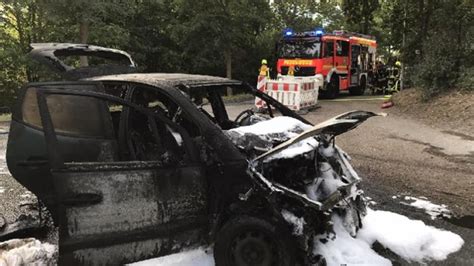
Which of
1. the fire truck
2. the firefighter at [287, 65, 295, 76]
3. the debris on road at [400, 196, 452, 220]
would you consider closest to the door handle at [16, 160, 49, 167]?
the debris on road at [400, 196, 452, 220]

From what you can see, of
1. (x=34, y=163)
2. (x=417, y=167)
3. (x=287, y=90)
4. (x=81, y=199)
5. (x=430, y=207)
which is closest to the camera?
(x=81, y=199)

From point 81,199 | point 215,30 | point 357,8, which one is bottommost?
point 81,199

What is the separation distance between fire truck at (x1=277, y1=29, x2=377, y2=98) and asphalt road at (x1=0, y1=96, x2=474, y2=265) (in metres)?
6.05

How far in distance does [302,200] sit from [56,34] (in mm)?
19604

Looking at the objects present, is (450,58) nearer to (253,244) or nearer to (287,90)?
(287,90)

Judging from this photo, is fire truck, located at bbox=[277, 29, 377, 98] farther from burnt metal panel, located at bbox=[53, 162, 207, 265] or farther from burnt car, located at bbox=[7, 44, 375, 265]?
burnt metal panel, located at bbox=[53, 162, 207, 265]

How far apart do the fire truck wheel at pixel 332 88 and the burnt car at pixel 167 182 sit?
47.9 feet

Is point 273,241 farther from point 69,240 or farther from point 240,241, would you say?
point 69,240

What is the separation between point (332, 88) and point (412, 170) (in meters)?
11.6

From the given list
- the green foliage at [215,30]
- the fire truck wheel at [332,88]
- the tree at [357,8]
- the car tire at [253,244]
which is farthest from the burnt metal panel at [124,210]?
the tree at [357,8]

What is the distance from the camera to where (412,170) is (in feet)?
23.6

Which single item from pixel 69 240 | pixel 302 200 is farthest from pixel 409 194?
pixel 69 240

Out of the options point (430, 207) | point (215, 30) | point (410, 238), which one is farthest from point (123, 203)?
point (215, 30)

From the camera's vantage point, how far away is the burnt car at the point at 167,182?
3521 mm
